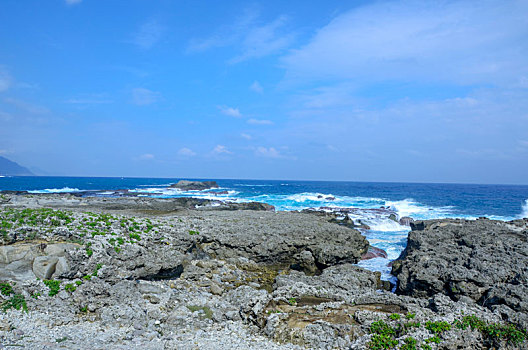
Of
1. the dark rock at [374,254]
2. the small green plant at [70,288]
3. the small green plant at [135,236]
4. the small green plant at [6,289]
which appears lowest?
the dark rock at [374,254]

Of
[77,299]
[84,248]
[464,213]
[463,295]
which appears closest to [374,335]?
[463,295]

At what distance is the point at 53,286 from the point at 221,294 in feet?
20.7

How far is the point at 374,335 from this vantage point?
31.7 ft

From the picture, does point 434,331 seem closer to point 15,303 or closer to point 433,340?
point 433,340

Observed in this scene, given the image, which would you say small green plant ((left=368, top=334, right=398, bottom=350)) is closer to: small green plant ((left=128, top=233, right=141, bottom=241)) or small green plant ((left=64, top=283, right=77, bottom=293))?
small green plant ((left=64, top=283, right=77, bottom=293))

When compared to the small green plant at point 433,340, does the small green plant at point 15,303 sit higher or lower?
higher

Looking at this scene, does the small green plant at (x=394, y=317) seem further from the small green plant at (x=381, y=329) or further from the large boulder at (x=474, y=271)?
the large boulder at (x=474, y=271)

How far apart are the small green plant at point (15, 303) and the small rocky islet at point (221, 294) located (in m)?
0.04

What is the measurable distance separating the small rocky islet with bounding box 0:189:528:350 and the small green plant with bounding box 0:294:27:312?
0.13ft

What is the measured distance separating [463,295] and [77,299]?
14971mm

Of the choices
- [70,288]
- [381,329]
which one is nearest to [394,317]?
[381,329]

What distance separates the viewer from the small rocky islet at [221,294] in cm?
968

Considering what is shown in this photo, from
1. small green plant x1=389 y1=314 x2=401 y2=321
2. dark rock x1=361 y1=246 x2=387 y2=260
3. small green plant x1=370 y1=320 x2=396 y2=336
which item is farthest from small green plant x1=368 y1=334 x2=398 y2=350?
dark rock x1=361 y1=246 x2=387 y2=260

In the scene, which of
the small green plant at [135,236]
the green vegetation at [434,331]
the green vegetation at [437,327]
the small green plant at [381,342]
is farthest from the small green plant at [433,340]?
the small green plant at [135,236]
